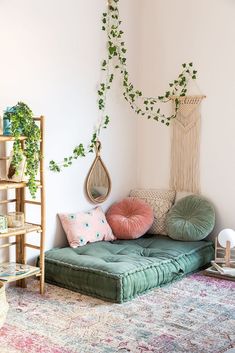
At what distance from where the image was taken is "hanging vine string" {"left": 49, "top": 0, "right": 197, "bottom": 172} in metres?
4.66

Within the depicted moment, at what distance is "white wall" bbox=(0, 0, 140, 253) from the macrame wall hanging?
1.75ft

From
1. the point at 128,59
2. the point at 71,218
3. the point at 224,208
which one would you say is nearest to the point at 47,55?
the point at 128,59

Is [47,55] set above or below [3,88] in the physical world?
above

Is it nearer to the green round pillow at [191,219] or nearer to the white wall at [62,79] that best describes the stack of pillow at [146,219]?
the green round pillow at [191,219]

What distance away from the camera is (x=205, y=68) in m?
4.66

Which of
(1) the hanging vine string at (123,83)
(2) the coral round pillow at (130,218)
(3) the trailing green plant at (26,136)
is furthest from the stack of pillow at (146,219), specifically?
(3) the trailing green plant at (26,136)

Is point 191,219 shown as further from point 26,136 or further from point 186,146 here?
point 26,136

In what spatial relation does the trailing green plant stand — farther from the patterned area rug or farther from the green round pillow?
the green round pillow

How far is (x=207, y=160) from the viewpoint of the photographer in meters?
4.73

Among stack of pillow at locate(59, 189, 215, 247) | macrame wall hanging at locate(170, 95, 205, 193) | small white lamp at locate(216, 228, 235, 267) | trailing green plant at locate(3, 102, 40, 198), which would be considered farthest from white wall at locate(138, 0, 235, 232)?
trailing green plant at locate(3, 102, 40, 198)

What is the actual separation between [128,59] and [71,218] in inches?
68.6

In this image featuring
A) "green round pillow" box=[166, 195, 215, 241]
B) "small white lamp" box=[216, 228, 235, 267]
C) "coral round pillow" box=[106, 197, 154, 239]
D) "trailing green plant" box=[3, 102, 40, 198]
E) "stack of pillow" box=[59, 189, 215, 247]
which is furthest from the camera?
"coral round pillow" box=[106, 197, 154, 239]

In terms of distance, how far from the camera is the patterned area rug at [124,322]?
9.50ft

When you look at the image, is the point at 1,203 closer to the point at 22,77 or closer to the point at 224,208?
the point at 22,77
